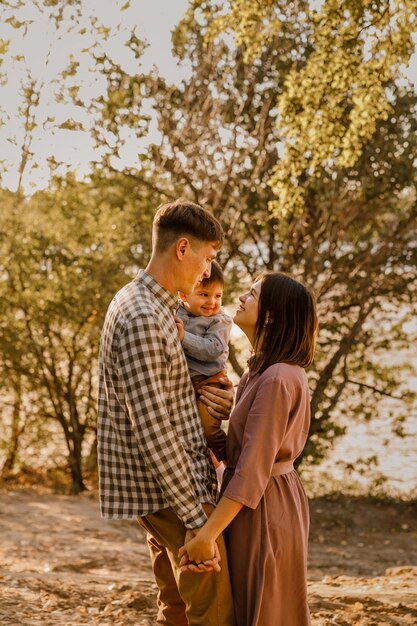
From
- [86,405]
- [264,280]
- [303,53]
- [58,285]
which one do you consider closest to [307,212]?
[303,53]

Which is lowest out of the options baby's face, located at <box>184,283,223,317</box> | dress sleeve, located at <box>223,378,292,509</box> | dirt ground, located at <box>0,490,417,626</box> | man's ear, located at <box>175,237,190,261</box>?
dirt ground, located at <box>0,490,417,626</box>

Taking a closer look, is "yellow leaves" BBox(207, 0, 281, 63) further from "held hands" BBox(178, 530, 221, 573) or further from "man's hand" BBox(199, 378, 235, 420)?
"held hands" BBox(178, 530, 221, 573)

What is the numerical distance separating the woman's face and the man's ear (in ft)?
0.89

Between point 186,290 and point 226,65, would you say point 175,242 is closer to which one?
point 186,290

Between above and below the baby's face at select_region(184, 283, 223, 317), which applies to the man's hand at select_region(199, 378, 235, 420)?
below

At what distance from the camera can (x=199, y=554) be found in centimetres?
265

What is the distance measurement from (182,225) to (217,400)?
63cm

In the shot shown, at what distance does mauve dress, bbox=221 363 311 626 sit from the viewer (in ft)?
8.94

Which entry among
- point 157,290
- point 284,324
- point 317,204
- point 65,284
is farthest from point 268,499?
point 65,284

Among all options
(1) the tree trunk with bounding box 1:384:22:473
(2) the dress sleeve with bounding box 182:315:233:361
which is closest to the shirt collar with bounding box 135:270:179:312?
(2) the dress sleeve with bounding box 182:315:233:361

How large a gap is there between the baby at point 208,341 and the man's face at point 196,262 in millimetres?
213

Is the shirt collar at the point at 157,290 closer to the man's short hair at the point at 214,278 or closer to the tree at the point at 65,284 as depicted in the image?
the man's short hair at the point at 214,278

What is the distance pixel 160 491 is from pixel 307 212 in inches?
345

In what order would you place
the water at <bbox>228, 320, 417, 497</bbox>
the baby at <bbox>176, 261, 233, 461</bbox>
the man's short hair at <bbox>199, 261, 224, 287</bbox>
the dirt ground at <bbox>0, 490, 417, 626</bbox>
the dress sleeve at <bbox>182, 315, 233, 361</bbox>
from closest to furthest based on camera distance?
the baby at <bbox>176, 261, 233, 461</bbox>, the dress sleeve at <bbox>182, 315, 233, 361</bbox>, the man's short hair at <bbox>199, 261, 224, 287</bbox>, the dirt ground at <bbox>0, 490, 417, 626</bbox>, the water at <bbox>228, 320, 417, 497</bbox>
